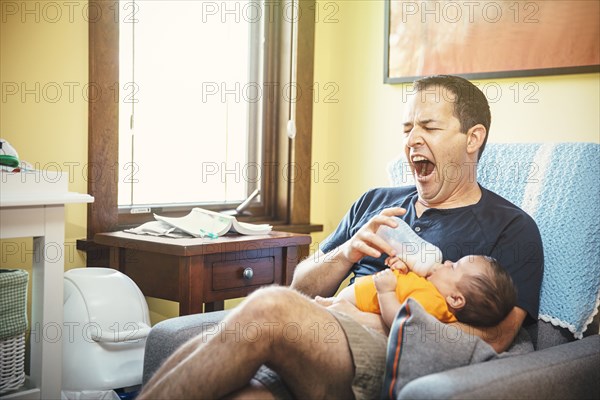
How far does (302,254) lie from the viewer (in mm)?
3100

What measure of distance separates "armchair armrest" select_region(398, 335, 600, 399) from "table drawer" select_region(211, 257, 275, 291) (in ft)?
3.68

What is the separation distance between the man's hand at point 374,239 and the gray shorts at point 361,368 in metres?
0.29

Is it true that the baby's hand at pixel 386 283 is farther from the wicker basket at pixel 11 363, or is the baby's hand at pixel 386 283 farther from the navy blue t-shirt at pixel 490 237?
the wicker basket at pixel 11 363

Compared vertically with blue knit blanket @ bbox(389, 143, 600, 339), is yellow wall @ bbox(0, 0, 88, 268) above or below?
above

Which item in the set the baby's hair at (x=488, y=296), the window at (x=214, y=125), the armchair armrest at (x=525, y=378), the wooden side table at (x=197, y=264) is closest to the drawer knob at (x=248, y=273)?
the wooden side table at (x=197, y=264)

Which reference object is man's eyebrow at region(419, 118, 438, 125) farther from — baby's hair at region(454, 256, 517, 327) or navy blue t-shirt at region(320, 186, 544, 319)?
baby's hair at region(454, 256, 517, 327)

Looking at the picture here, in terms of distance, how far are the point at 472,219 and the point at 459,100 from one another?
342 mm

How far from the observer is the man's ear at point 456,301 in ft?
5.80

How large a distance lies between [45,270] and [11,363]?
0.87ft

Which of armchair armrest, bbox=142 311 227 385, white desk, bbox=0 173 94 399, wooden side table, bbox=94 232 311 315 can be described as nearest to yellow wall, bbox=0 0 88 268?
wooden side table, bbox=94 232 311 315

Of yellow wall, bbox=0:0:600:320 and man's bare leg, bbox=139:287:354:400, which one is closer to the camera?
man's bare leg, bbox=139:287:354:400

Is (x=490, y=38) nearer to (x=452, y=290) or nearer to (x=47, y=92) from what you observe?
(x=452, y=290)

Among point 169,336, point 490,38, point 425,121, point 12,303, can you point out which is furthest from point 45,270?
point 490,38

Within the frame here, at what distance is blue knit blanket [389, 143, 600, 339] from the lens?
6.17 ft
